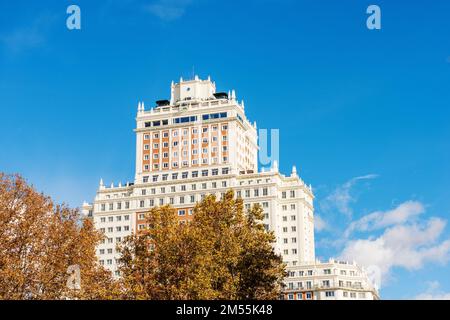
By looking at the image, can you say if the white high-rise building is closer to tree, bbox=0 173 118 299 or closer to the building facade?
the building facade

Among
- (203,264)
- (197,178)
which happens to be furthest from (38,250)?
(197,178)

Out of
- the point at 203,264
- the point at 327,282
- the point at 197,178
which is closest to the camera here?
the point at 203,264

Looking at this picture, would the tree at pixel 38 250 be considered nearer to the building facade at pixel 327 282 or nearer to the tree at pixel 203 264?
the tree at pixel 203 264

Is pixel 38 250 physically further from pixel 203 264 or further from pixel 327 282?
pixel 327 282

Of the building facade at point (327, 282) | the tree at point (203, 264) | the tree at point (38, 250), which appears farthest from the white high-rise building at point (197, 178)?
the tree at point (38, 250)

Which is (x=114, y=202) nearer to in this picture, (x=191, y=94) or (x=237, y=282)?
(x=191, y=94)

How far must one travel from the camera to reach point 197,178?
7249 inches

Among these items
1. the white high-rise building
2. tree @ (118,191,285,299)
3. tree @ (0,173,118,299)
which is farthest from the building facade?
tree @ (0,173,118,299)

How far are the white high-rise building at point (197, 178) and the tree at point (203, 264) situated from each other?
356ft

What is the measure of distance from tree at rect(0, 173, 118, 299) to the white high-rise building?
11384cm

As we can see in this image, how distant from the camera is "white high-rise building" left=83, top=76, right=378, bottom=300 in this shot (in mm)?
180375

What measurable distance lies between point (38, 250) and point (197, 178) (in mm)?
123188

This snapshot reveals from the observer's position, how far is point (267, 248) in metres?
67.0
